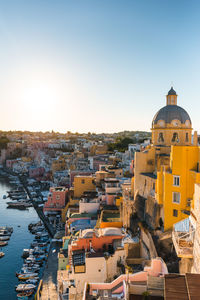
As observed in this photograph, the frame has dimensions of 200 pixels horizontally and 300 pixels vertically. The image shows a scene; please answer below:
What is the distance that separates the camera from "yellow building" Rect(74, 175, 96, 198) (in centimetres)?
3042

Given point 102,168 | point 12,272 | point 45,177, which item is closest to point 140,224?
point 12,272

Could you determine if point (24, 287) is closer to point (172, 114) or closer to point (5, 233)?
point (5, 233)

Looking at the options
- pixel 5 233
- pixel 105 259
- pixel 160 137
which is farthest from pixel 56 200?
pixel 105 259

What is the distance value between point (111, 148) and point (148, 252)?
51038 millimetres

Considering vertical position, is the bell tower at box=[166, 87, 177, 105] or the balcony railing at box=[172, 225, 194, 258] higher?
the bell tower at box=[166, 87, 177, 105]

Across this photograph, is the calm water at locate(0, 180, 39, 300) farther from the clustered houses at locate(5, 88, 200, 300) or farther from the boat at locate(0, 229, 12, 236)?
the clustered houses at locate(5, 88, 200, 300)

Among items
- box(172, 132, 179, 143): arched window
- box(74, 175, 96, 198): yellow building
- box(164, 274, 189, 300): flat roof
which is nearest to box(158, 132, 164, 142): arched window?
box(172, 132, 179, 143): arched window

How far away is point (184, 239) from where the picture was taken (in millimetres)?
8562

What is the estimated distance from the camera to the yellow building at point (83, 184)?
30.4m

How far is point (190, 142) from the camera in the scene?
19547mm

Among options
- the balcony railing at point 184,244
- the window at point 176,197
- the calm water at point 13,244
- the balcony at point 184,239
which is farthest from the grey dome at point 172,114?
the calm water at point 13,244

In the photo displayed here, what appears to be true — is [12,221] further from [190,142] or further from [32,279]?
[190,142]

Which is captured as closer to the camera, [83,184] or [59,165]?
[83,184]

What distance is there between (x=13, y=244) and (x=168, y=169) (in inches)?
802
